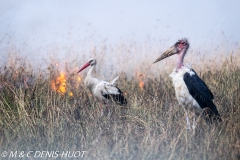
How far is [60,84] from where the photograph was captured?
4.19 metres

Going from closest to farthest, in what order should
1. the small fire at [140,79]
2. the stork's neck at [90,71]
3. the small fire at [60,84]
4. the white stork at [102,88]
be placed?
1. the small fire at [60,84]
2. the white stork at [102,88]
3. the small fire at [140,79]
4. the stork's neck at [90,71]

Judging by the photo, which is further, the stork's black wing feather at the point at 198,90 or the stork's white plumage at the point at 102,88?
the stork's white plumage at the point at 102,88

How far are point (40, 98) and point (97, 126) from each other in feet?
2.14

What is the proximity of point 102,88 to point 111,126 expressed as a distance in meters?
1.32

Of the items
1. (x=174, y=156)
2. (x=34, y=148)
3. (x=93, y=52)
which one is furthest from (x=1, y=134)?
(x=93, y=52)

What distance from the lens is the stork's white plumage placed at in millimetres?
4297

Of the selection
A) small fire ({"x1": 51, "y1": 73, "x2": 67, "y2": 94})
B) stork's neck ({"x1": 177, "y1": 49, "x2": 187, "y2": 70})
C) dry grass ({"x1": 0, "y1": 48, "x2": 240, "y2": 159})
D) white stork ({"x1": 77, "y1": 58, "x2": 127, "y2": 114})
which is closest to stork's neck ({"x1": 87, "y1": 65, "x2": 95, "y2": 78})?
white stork ({"x1": 77, "y1": 58, "x2": 127, "y2": 114})

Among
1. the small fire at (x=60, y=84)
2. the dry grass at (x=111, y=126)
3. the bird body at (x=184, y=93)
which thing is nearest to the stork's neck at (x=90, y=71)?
the small fire at (x=60, y=84)

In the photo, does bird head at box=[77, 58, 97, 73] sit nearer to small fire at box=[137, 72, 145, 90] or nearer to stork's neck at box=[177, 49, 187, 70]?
small fire at box=[137, 72, 145, 90]

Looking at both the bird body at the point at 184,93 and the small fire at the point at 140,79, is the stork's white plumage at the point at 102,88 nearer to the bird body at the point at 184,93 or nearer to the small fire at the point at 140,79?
the small fire at the point at 140,79

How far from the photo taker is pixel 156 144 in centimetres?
289

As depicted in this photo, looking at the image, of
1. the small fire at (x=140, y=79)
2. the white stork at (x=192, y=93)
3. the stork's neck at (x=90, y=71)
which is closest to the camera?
the white stork at (x=192, y=93)

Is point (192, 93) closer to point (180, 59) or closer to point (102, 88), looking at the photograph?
point (180, 59)

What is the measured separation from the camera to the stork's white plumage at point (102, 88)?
14.1 ft
